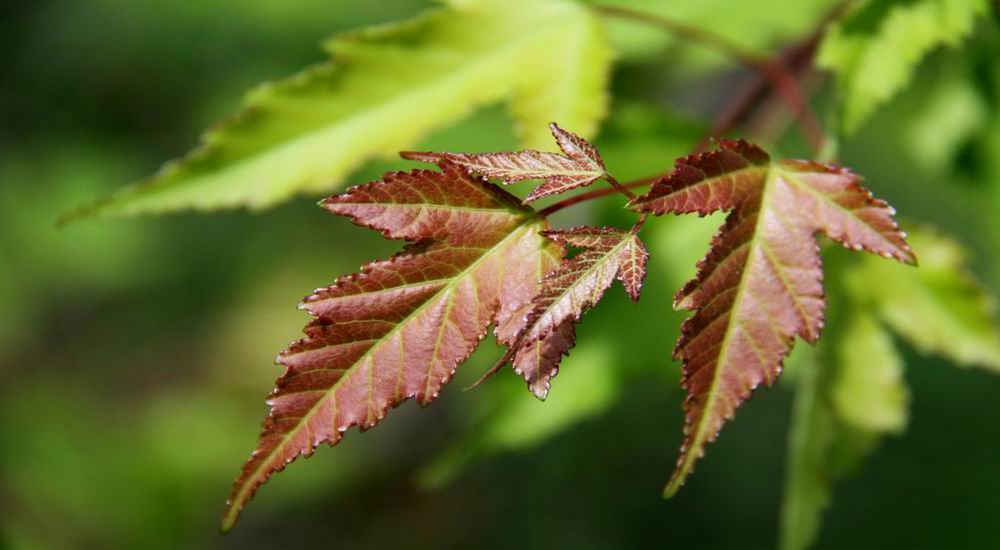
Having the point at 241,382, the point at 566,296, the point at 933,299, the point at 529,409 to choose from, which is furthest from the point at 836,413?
the point at 241,382

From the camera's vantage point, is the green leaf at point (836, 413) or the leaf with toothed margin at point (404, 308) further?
the green leaf at point (836, 413)

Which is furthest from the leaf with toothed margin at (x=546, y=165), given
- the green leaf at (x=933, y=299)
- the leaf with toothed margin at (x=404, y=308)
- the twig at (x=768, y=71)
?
the green leaf at (x=933, y=299)

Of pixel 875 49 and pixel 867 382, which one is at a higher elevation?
pixel 875 49

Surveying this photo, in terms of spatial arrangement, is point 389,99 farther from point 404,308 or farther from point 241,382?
point 241,382

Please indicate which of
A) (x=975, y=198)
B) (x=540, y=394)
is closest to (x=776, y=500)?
(x=975, y=198)

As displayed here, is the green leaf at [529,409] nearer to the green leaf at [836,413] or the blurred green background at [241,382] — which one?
the green leaf at [836,413]

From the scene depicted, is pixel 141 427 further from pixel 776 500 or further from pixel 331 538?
pixel 776 500
